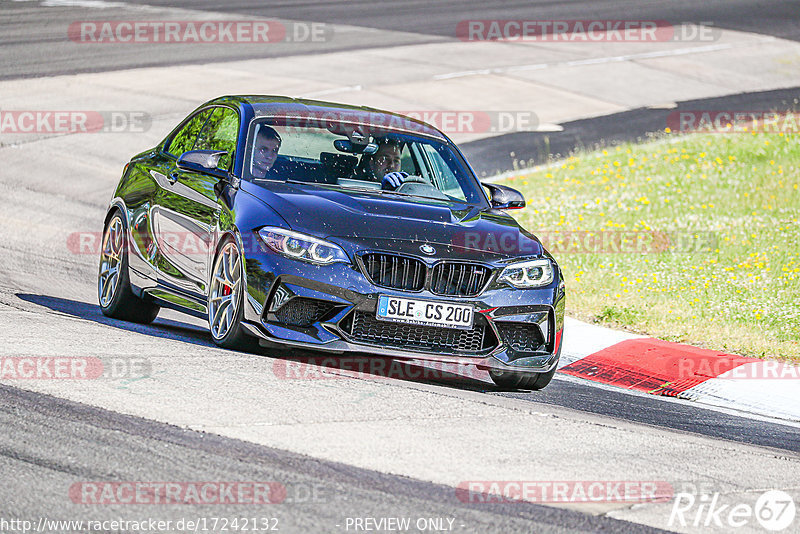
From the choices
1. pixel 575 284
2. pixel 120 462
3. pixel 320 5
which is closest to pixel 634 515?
pixel 120 462

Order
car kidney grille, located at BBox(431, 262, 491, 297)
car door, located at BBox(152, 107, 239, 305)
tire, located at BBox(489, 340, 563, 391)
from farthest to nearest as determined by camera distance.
Result: car door, located at BBox(152, 107, 239, 305) → tire, located at BBox(489, 340, 563, 391) → car kidney grille, located at BBox(431, 262, 491, 297)

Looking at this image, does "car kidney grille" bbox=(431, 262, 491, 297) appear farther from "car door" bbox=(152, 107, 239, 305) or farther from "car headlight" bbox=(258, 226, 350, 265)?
"car door" bbox=(152, 107, 239, 305)

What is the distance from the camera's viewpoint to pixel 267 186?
25.9ft

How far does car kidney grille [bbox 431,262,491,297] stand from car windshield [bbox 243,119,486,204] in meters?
0.93

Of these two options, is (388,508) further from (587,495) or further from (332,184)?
(332,184)

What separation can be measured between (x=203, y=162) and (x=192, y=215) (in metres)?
0.46

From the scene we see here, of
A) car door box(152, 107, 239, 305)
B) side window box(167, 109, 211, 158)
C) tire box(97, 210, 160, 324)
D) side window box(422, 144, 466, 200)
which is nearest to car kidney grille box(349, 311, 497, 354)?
car door box(152, 107, 239, 305)

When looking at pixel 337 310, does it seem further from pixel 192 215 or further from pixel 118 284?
pixel 118 284

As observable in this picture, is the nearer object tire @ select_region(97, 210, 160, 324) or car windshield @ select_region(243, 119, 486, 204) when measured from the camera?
car windshield @ select_region(243, 119, 486, 204)

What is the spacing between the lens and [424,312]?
7.25 metres

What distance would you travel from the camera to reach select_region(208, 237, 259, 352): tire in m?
7.45

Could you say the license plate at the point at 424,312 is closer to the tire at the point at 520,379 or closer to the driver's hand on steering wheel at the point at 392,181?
the tire at the point at 520,379

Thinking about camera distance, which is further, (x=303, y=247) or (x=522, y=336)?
(x=522, y=336)

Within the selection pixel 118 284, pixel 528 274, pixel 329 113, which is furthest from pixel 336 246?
pixel 118 284
